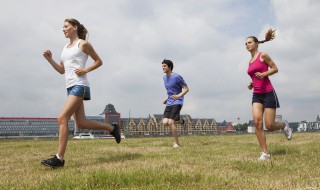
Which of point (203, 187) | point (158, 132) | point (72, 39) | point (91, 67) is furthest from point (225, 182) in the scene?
point (158, 132)

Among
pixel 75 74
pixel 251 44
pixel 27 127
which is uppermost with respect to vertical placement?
pixel 251 44

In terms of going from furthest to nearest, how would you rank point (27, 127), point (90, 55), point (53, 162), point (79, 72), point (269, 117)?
point (27, 127) → point (269, 117) → point (90, 55) → point (79, 72) → point (53, 162)

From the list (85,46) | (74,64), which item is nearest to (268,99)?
(85,46)

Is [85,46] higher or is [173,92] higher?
[85,46]

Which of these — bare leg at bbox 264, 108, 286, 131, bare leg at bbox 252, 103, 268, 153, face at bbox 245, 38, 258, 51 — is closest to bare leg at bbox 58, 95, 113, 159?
bare leg at bbox 252, 103, 268, 153

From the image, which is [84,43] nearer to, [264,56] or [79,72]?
[79,72]

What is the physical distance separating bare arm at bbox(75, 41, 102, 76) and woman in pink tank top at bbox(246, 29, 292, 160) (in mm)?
3213

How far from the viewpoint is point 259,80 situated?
6848mm

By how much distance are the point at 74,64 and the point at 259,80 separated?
3.81 meters

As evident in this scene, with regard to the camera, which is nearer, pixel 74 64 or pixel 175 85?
pixel 74 64

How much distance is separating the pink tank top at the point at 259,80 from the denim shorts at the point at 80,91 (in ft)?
11.4

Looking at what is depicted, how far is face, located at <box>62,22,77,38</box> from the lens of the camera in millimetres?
6202

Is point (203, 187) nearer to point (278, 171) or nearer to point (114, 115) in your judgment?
point (278, 171)

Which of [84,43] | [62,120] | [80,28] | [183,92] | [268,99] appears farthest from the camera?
[183,92]
